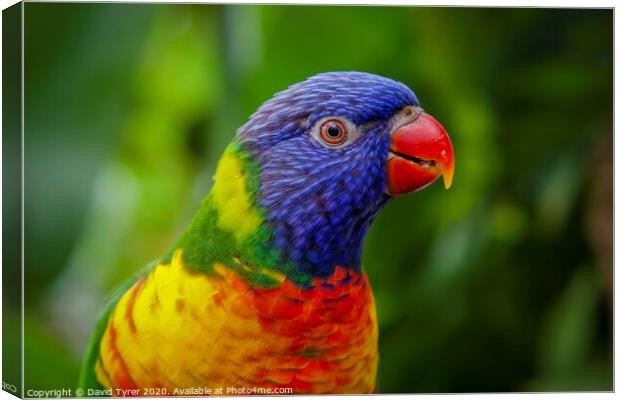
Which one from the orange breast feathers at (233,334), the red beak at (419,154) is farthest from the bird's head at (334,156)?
the orange breast feathers at (233,334)

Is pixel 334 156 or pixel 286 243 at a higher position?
pixel 334 156

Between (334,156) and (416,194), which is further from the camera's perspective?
(416,194)

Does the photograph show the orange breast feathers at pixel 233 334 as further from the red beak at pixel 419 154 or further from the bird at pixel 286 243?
the red beak at pixel 419 154

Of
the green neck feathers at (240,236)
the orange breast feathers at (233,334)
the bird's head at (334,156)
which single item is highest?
the bird's head at (334,156)

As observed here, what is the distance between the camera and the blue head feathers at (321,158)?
160cm

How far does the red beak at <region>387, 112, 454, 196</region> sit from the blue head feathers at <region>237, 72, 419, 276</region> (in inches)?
1.0

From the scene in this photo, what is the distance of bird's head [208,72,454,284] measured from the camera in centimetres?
160

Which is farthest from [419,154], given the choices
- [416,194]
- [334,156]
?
[416,194]

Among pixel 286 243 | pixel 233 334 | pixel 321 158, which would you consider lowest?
pixel 233 334

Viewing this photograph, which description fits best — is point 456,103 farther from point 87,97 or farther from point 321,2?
point 87,97

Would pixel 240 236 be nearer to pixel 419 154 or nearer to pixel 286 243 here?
pixel 286 243

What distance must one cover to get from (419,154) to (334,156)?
0.17m

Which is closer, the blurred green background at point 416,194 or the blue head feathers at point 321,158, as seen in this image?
the blue head feathers at point 321,158

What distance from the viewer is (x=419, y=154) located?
5.24 ft
